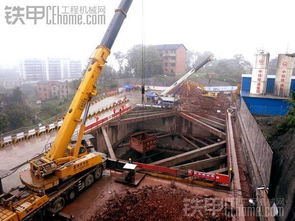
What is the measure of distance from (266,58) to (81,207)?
23527mm

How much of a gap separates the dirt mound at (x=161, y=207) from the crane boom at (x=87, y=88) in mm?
3036

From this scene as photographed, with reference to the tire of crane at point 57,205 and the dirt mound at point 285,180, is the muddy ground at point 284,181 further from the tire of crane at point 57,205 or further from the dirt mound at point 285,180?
the tire of crane at point 57,205

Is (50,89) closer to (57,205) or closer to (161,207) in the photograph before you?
(57,205)

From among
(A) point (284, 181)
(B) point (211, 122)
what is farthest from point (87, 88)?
(B) point (211, 122)

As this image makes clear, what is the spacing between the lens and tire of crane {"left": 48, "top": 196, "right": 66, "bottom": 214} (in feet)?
24.8

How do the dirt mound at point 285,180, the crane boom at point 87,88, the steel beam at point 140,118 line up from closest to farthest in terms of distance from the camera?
the dirt mound at point 285,180 < the crane boom at point 87,88 < the steel beam at point 140,118

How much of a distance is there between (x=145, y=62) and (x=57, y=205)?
46.2 meters

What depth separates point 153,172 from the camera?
11.0m

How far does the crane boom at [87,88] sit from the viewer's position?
316 inches

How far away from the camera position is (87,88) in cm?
831

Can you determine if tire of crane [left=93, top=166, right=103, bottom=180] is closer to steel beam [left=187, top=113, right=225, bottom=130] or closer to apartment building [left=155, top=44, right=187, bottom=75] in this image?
steel beam [left=187, top=113, right=225, bottom=130]

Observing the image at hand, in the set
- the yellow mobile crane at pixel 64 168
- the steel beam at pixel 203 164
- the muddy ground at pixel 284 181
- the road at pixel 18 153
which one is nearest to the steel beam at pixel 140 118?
the road at pixel 18 153

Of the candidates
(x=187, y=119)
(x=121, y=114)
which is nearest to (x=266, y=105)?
(x=187, y=119)

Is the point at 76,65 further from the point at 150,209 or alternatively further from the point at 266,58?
the point at 150,209
